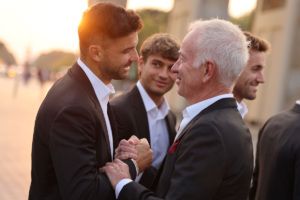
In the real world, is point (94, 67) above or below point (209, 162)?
above

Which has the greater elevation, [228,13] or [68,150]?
[68,150]

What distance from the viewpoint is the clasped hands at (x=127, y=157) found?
2633 millimetres

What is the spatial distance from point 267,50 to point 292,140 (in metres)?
1.02

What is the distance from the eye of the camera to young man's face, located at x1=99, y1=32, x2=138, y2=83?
2795 mm

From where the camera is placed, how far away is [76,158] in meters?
2.52

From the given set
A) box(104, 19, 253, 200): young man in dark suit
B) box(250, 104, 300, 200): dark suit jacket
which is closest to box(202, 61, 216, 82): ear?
box(104, 19, 253, 200): young man in dark suit

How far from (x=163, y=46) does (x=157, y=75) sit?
0.70 feet

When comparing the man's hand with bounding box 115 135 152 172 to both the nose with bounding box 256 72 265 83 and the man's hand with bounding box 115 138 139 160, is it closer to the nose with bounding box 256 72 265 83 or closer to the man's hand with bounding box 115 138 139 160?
the man's hand with bounding box 115 138 139 160

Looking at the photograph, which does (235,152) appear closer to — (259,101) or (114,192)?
(114,192)

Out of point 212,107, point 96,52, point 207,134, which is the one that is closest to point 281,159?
point 212,107

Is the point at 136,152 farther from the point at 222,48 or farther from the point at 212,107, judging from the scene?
the point at 222,48

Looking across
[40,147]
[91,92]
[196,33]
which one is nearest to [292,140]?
[196,33]

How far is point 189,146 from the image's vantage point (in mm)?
2367

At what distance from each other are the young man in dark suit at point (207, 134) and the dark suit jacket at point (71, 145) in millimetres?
112
